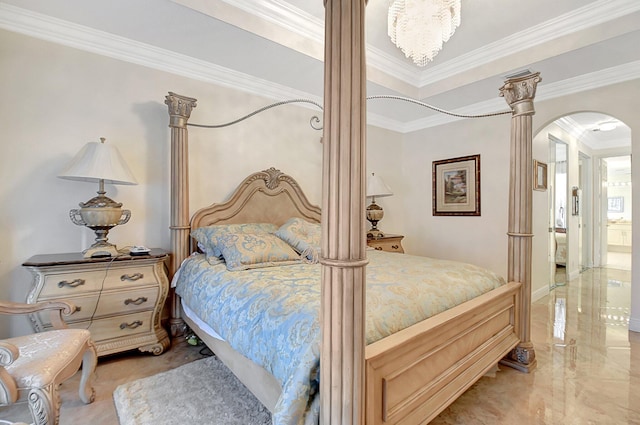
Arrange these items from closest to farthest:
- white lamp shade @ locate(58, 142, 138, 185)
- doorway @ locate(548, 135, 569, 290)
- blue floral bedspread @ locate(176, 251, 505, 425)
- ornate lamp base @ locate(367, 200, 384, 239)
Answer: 1. blue floral bedspread @ locate(176, 251, 505, 425)
2. white lamp shade @ locate(58, 142, 138, 185)
3. ornate lamp base @ locate(367, 200, 384, 239)
4. doorway @ locate(548, 135, 569, 290)

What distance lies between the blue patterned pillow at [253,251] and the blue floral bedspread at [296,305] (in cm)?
10

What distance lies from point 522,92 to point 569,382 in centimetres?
199

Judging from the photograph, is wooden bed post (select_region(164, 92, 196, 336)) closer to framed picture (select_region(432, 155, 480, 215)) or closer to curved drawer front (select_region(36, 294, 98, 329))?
curved drawer front (select_region(36, 294, 98, 329))

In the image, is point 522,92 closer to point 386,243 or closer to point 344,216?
point 344,216

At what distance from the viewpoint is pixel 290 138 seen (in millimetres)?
3537

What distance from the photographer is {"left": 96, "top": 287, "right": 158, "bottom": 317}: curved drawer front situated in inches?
81.5

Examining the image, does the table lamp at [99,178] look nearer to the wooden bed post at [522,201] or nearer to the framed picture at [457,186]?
the wooden bed post at [522,201]

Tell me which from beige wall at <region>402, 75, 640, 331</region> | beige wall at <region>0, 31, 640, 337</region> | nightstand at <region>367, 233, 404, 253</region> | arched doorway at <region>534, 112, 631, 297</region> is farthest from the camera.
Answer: arched doorway at <region>534, 112, 631, 297</region>

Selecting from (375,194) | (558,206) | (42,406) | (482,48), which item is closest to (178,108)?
(42,406)

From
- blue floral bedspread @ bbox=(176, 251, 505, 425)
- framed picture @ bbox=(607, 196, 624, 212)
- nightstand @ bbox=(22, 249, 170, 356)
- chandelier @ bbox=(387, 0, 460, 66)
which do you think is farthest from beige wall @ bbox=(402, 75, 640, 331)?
framed picture @ bbox=(607, 196, 624, 212)

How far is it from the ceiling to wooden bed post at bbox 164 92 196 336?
0.54 meters

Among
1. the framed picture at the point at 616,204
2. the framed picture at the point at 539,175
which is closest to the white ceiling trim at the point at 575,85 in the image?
the framed picture at the point at 539,175

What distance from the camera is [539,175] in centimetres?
399

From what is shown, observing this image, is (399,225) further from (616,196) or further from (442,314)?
(616,196)
